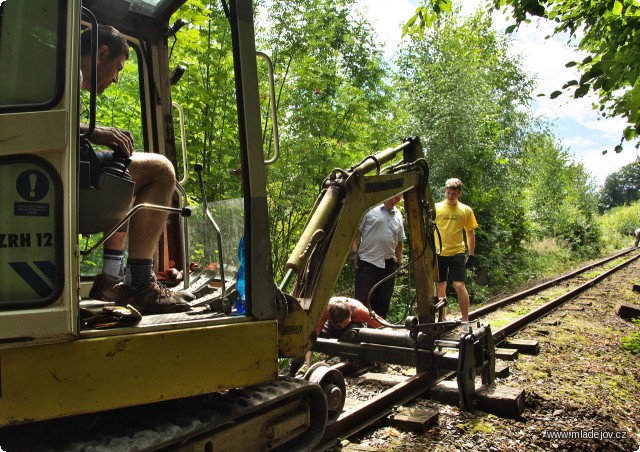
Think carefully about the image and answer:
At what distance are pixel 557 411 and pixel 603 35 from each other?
364 cm

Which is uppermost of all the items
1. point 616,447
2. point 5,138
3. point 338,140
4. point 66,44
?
point 338,140

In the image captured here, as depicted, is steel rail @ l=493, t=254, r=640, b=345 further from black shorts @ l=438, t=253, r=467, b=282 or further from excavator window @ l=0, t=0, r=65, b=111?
excavator window @ l=0, t=0, r=65, b=111

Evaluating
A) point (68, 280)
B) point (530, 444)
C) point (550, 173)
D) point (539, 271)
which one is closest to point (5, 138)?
point (68, 280)

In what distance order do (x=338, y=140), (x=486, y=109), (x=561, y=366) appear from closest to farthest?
1. (x=561, y=366)
2. (x=338, y=140)
3. (x=486, y=109)

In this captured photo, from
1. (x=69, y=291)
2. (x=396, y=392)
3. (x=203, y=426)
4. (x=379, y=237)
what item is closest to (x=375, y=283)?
(x=379, y=237)

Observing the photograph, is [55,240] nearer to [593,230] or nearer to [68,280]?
[68,280]

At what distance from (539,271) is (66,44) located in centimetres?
1913

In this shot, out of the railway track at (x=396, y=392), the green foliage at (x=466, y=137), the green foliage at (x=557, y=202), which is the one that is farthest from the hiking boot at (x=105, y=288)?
the green foliage at (x=557, y=202)

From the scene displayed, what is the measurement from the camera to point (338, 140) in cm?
900

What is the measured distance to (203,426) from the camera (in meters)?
2.30

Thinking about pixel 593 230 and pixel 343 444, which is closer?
pixel 343 444

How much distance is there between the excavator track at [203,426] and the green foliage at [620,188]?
10726cm

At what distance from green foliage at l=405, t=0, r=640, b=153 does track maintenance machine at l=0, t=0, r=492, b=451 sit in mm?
3159

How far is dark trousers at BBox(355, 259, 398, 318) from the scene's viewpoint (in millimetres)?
6766
